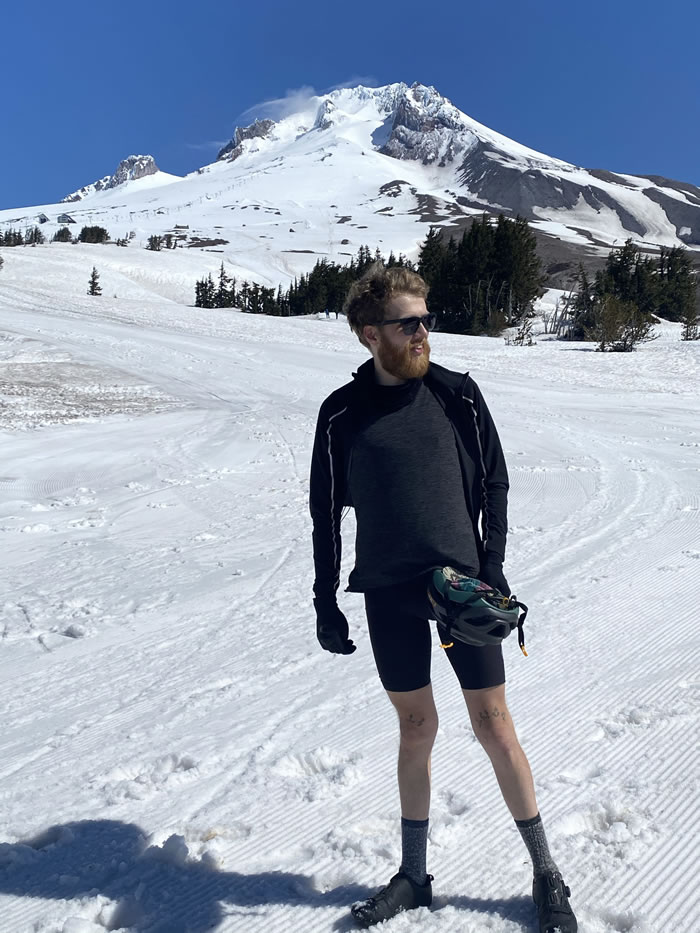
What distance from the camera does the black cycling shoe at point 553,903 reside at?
232 centimetres

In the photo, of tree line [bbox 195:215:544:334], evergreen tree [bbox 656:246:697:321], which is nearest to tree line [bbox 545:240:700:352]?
evergreen tree [bbox 656:246:697:321]

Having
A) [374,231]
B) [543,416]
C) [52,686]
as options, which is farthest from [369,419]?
[374,231]

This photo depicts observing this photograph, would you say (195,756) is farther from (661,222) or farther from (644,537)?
(661,222)

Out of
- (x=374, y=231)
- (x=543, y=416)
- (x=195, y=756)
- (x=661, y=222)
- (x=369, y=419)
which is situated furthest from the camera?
(x=661, y=222)

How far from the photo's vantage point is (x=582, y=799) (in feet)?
10.1

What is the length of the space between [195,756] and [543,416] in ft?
39.8

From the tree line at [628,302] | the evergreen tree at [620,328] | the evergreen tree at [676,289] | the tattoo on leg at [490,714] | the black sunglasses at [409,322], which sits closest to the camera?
the tattoo on leg at [490,714]

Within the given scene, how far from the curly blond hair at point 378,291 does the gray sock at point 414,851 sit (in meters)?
1.64

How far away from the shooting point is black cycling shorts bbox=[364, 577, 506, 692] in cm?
236

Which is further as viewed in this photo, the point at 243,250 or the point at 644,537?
the point at 243,250

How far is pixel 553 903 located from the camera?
2.36 metres

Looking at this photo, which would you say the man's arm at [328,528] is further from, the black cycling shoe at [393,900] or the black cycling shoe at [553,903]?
the black cycling shoe at [553,903]

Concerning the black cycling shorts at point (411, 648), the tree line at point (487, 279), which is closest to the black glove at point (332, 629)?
the black cycling shorts at point (411, 648)

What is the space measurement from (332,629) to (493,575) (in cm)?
58
